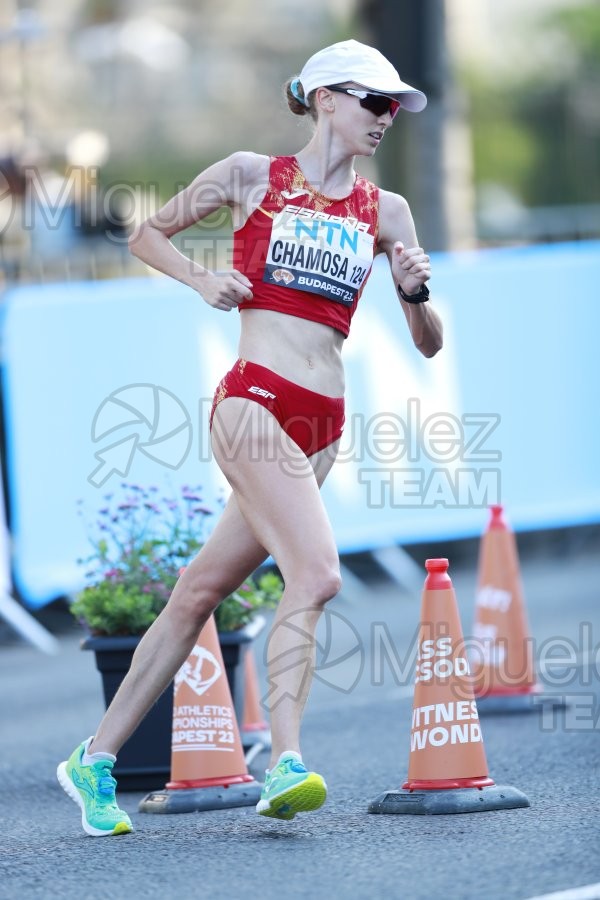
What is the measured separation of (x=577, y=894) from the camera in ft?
13.3

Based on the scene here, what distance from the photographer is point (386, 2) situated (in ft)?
50.4

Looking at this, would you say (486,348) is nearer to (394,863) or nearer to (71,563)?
(71,563)

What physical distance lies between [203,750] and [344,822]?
671mm

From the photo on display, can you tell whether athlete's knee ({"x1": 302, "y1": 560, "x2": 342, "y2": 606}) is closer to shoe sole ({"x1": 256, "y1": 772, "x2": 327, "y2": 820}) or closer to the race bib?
shoe sole ({"x1": 256, "y1": 772, "x2": 327, "y2": 820})

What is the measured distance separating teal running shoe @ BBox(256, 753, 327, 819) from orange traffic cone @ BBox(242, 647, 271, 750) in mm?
1879

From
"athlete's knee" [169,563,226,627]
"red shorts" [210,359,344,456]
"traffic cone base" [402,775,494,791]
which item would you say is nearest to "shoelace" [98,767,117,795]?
"athlete's knee" [169,563,226,627]

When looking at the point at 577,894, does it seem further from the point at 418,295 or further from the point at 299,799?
the point at 418,295

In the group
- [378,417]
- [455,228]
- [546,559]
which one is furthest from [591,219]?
[378,417]

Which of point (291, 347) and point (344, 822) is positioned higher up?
point (291, 347)

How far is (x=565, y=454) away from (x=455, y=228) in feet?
13.1

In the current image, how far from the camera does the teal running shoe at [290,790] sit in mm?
4547

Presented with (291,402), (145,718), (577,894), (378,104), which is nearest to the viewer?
(577,894)

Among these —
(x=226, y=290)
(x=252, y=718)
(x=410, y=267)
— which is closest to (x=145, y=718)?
(x=252, y=718)

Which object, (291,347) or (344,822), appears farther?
(344,822)
